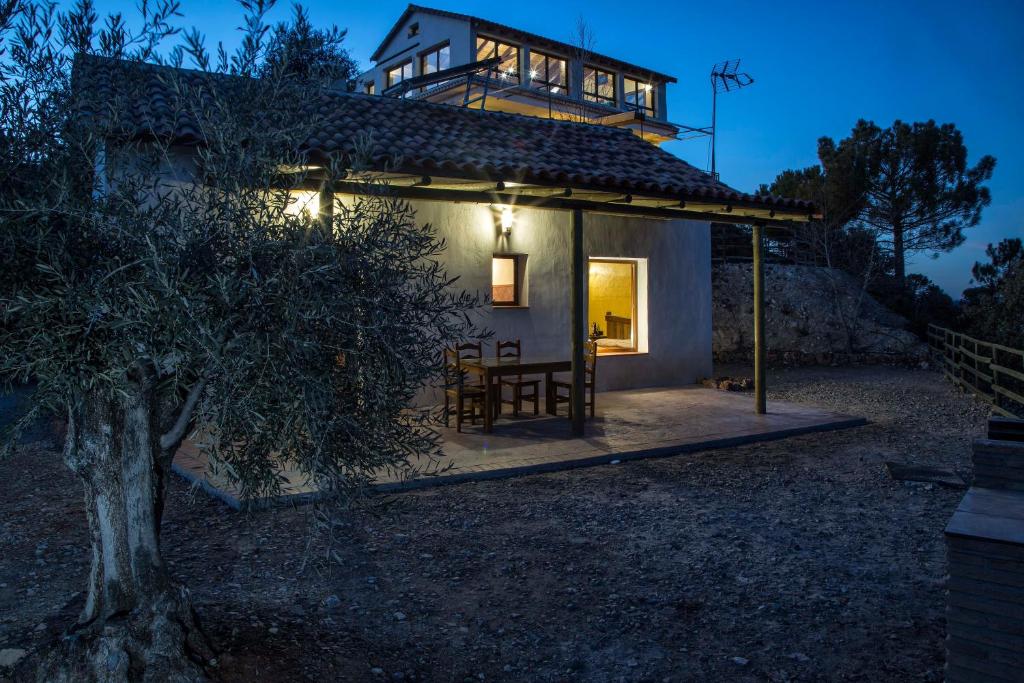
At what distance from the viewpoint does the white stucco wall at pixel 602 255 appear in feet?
31.9

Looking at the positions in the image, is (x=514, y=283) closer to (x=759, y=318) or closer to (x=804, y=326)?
(x=759, y=318)

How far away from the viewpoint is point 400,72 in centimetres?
2808

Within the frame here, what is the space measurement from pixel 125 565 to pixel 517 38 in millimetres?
24967

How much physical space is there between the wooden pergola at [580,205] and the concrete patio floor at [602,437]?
49 centimetres

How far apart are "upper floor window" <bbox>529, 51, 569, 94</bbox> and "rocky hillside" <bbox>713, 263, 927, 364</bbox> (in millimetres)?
11454

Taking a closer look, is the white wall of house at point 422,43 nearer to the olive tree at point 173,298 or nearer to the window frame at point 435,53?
the window frame at point 435,53

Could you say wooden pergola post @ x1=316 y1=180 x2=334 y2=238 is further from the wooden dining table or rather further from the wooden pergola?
the wooden dining table

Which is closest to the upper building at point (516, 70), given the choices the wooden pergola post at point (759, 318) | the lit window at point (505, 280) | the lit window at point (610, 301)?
the lit window at point (610, 301)

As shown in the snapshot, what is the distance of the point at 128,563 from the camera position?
2756 mm

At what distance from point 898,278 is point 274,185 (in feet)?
68.5

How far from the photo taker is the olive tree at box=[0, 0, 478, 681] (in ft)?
7.09

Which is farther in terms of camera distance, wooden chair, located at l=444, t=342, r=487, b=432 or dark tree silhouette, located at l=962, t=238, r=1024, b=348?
dark tree silhouette, located at l=962, t=238, r=1024, b=348

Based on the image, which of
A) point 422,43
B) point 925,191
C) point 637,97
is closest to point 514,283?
point 925,191

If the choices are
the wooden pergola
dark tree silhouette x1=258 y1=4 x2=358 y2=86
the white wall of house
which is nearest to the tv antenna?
the white wall of house
